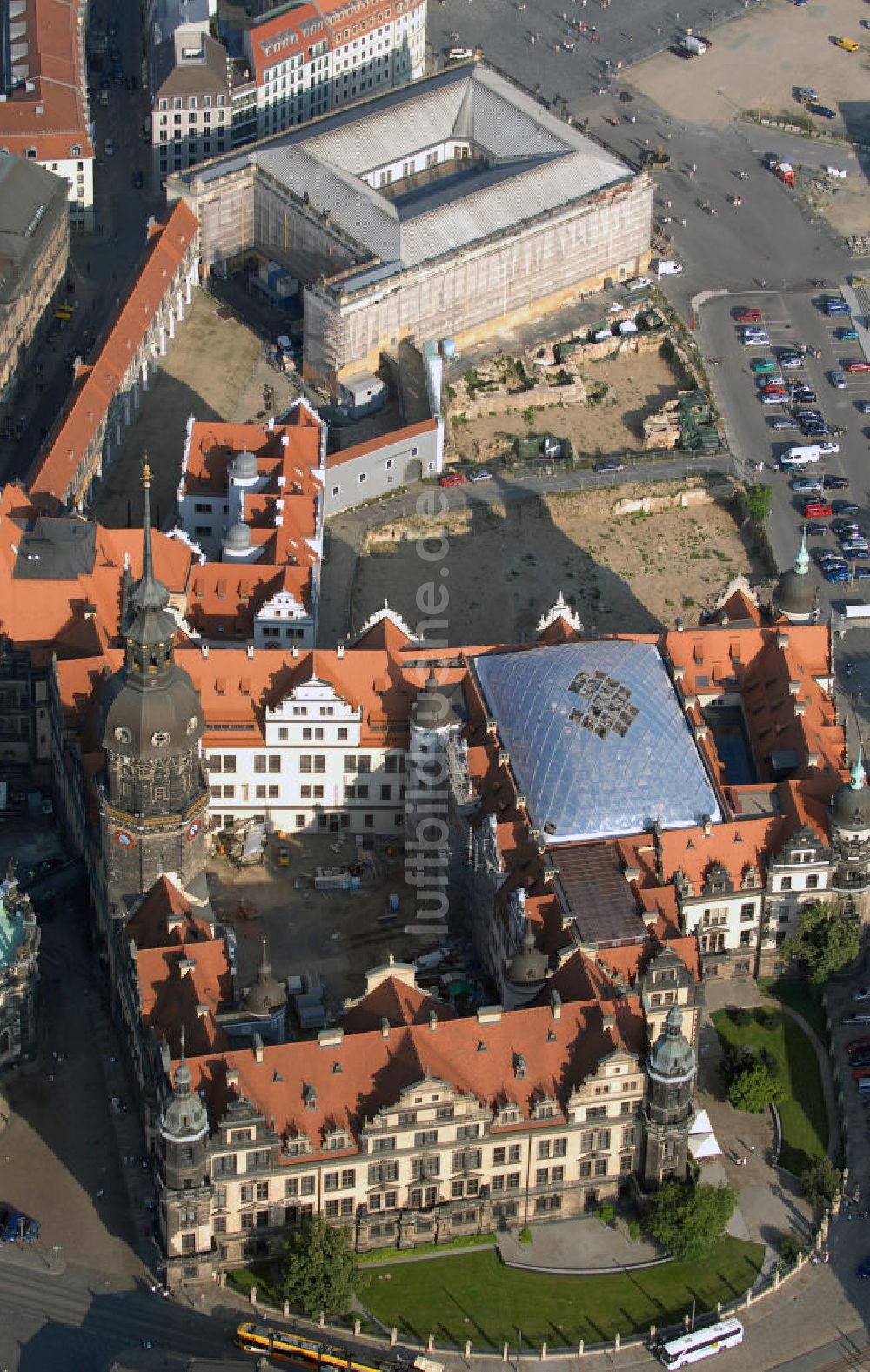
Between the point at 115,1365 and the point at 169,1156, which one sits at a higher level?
the point at 169,1156

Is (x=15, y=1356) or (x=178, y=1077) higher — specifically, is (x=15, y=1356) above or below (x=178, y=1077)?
below

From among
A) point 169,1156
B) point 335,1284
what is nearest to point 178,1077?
point 169,1156

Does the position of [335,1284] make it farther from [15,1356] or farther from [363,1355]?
[15,1356]

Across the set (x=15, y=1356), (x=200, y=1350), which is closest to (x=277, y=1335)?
(x=200, y=1350)

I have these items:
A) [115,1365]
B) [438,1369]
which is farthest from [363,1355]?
[115,1365]

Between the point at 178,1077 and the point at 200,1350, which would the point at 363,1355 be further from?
the point at 178,1077

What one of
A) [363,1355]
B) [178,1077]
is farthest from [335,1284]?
[178,1077]

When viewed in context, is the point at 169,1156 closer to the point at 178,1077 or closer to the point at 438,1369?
the point at 178,1077
